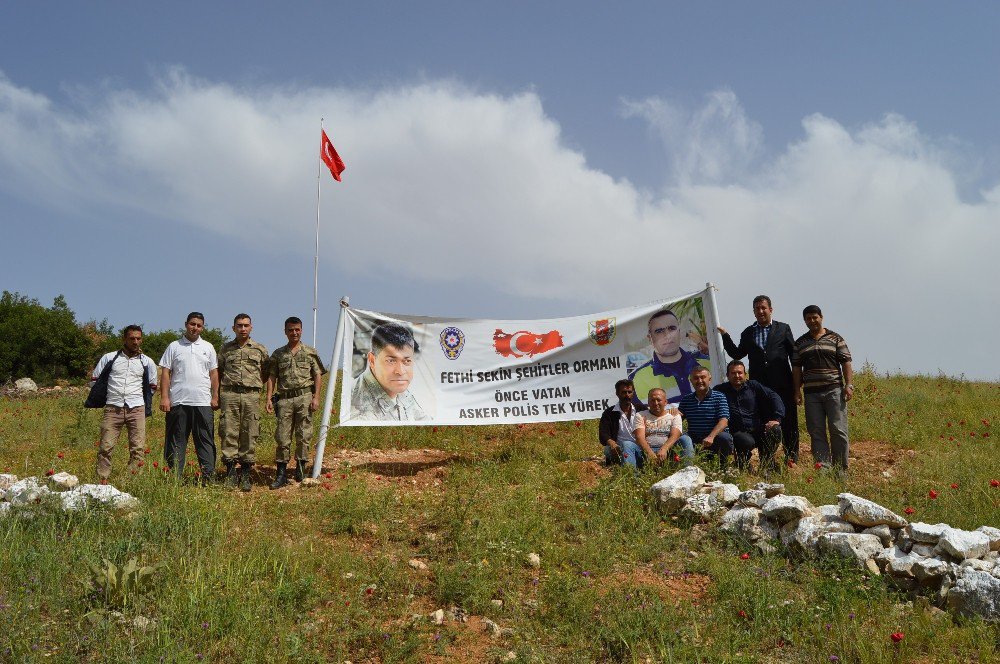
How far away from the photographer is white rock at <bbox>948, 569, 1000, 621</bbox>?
13.1 feet

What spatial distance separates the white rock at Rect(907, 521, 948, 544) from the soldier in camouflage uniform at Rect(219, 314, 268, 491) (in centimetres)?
585

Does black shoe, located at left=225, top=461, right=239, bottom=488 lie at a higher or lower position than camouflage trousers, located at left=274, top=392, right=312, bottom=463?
lower

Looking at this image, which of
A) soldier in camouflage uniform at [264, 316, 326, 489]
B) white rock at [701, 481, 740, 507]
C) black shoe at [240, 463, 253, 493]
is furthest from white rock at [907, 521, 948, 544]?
black shoe at [240, 463, 253, 493]

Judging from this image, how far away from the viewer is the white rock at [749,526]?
5254 mm

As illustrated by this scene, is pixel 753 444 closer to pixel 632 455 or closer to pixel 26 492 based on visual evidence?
pixel 632 455

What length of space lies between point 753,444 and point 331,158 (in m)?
7.95

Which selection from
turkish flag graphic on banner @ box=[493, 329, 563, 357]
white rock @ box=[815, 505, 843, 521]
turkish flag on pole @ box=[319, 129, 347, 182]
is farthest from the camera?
turkish flag on pole @ box=[319, 129, 347, 182]

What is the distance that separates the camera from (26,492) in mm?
5430

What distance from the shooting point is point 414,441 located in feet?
30.6

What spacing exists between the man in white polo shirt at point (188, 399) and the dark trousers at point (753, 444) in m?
5.39

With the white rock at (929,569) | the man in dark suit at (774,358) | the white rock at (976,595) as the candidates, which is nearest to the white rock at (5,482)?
the white rock at (929,569)

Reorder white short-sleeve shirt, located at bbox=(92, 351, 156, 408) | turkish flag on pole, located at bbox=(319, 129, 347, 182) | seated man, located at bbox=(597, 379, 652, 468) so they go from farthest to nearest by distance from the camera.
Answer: turkish flag on pole, located at bbox=(319, 129, 347, 182), seated man, located at bbox=(597, 379, 652, 468), white short-sleeve shirt, located at bbox=(92, 351, 156, 408)

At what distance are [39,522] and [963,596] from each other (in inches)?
250

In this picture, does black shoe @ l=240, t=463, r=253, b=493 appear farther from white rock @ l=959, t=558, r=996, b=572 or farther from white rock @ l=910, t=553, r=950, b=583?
white rock @ l=959, t=558, r=996, b=572
